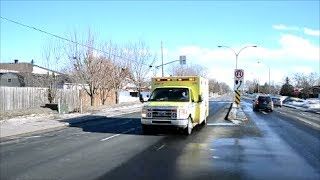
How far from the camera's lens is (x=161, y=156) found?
12.9 meters

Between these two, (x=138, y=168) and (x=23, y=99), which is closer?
(x=138, y=168)

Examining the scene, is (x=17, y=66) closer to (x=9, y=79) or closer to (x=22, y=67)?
(x=22, y=67)

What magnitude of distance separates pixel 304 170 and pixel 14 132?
13.4m

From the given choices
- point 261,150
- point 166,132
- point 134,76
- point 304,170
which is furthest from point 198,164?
point 134,76

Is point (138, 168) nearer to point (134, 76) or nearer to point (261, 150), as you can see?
point (261, 150)

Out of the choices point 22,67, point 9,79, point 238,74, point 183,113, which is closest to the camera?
point 183,113

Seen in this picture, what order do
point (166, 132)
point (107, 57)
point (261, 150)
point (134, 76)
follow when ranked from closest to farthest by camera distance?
point (261, 150) → point (166, 132) → point (107, 57) → point (134, 76)

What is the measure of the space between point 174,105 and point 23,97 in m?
21.6

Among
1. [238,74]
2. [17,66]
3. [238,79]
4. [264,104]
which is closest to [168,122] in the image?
[238,79]

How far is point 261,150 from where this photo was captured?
46.9 feet

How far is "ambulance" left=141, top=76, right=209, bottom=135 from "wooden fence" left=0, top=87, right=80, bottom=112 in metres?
17.1

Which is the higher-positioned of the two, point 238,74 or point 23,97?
point 238,74

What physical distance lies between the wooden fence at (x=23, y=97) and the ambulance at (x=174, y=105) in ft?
56.0

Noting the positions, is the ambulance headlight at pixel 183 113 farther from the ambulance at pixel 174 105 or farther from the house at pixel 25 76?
the house at pixel 25 76
